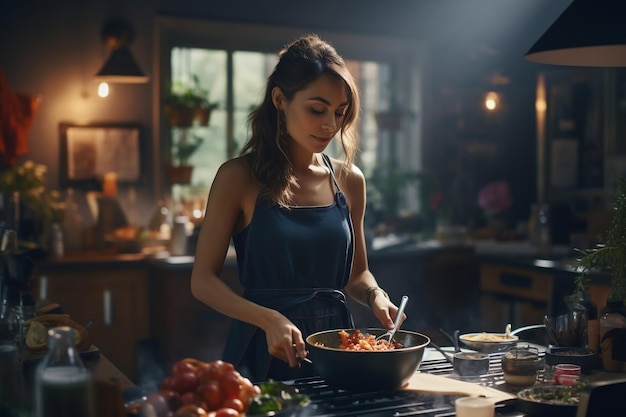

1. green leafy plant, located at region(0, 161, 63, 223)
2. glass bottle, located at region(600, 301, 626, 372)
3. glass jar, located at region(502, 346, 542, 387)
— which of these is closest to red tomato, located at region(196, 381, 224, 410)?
glass jar, located at region(502, 346, 542, 387)

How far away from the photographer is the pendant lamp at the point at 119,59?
5285mm

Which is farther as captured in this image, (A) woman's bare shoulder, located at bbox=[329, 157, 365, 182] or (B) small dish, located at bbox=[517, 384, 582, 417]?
(A) woman's bare shoulder, located at bbox=[329, 157, 365, 182]

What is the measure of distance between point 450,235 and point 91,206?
7.98ft

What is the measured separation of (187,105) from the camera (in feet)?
18.9

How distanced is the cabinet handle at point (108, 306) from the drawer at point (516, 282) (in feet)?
7.52

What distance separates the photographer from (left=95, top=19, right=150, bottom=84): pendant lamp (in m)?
5.29

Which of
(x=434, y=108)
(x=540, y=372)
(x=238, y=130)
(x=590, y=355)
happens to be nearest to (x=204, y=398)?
(x=540, y=372)

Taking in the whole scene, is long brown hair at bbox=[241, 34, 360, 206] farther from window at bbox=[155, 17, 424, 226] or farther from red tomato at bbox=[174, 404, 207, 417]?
window at bbox=[155, 17, 424, 226]

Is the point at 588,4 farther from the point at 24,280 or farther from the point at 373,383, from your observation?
the point at 24,280

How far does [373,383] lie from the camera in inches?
74.8

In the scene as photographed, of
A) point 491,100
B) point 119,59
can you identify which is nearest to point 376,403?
point 119,59

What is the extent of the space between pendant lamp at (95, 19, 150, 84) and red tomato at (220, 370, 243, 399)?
12.7 ft

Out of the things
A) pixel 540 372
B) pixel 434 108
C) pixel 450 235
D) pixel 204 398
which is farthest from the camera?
pixel 434 108

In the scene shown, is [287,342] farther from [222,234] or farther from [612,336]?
[612,336]
